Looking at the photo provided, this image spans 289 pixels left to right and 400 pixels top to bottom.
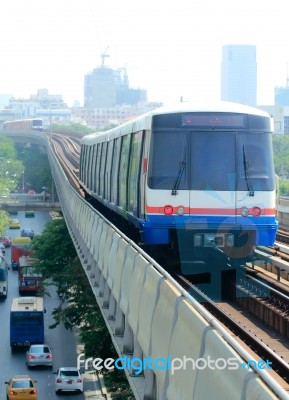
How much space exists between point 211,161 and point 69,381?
69.7 feet

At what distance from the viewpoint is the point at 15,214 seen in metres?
136

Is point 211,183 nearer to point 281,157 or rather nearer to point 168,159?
point 168,159

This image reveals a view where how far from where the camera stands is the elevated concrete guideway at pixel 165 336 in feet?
23.8

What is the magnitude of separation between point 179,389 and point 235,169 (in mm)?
9704

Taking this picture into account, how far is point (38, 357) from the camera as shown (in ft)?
144

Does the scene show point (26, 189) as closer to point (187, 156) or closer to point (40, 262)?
point (40, 262)

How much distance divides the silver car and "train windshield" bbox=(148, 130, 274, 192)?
26547mm

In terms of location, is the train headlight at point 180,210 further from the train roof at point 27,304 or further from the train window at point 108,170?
the train roof at point 27,304

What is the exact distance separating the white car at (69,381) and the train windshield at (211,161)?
2084 cm

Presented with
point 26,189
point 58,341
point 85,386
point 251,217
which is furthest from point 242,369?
point 26,189

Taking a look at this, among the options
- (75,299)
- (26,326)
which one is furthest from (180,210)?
(26,326)

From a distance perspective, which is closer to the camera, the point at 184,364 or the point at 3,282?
the point at 184,364

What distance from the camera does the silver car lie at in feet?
144

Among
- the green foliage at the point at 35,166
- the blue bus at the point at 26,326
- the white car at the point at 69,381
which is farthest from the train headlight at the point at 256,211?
the green foliage at the point at 35,166
